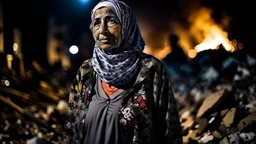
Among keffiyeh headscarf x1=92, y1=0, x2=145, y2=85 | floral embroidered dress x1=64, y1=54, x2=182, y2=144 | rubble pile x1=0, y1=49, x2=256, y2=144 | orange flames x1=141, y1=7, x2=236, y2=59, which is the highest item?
orange flames x1=141, y1=7, x2=236, y2=59

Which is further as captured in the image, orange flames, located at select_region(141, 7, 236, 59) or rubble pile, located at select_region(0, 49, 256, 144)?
orange flames, located at select_region(141, 7, 236, 59)

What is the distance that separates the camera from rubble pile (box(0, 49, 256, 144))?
5922 mm

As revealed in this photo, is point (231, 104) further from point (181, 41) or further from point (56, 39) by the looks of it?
point (56, 39)

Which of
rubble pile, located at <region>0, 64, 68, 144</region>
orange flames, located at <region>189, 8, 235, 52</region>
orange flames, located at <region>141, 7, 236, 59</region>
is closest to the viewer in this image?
rubble pile, located at <region>0, 64, 68, 144</region>

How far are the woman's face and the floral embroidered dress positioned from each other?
32cm

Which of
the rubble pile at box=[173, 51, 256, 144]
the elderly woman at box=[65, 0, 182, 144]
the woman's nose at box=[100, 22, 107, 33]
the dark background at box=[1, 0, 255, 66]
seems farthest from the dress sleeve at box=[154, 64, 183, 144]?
the dark background at box=[1, 0, 255, 66]

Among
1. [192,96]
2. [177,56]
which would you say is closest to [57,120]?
[192,96]

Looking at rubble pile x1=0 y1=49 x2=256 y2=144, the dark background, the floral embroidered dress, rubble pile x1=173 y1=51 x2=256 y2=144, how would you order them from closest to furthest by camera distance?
the floral embroidered dress → rubble pile x1=173 y1=51 x2=256 y2=144 → rubble pile x1=0 y1=49 x2=256 y2=144 → the dark background

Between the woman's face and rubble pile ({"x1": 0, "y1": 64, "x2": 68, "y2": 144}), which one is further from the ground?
rubble pile ({"x1": 0, "y1": 64, "x2": 68, "y2": 144})

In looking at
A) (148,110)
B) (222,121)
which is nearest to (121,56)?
(148,110)

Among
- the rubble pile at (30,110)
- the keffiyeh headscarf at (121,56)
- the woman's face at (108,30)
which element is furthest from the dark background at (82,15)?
the woman's face at (108,30)

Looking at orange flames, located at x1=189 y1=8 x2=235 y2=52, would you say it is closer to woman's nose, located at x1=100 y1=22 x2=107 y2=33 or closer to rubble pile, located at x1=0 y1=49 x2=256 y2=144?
rubble pile, located at x1=0 y1=49 x2=256 y2=144

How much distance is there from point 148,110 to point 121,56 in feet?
1.73

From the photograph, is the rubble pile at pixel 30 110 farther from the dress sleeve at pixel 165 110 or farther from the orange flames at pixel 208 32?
the orange flames at pixel 208 32
